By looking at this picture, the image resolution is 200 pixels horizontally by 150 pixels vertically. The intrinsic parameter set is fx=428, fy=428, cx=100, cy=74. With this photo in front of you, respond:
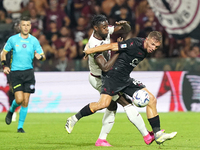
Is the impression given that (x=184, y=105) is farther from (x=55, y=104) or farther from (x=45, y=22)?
(x=45, y=22)

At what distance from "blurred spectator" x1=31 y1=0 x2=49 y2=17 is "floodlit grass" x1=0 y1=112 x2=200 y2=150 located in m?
4.57

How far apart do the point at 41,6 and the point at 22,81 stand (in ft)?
23.2

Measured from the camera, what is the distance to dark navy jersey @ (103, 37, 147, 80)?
6473 millimetres

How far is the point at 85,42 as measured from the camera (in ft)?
47.2

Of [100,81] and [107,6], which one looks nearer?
[100,81]

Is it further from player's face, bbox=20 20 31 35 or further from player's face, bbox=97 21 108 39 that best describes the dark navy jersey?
player's face, bbox=20 20 31 35

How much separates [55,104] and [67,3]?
3814 mm

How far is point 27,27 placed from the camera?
8.70 meters

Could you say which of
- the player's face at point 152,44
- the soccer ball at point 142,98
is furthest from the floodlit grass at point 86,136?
the player's face at point 152,44

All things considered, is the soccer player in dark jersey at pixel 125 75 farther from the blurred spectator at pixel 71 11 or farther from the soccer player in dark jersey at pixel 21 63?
the blurred spectator at pixel 71 11

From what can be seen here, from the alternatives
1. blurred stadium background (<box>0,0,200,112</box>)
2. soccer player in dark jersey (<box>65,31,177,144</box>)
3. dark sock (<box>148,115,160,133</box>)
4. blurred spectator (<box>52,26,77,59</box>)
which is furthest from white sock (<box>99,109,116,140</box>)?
blurred spectator (<box>52,26,77,59</box>)

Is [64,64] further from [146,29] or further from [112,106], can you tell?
[112,106]

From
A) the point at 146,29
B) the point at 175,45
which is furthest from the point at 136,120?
the point at 175,45

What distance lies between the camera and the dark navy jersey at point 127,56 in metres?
6.47
